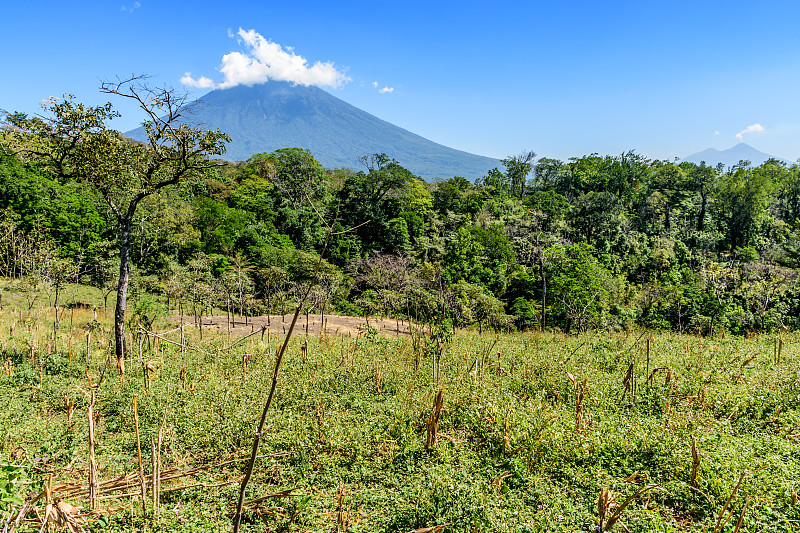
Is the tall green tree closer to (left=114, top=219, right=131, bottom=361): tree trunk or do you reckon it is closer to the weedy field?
(left=114, top=219, right=131, bottom=361): tree trunk

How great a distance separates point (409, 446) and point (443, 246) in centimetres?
2568

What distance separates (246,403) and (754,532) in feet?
17.7

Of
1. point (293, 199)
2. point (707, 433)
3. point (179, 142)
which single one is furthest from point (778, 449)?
point (293, 199)

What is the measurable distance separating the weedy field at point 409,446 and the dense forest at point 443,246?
15.8ft

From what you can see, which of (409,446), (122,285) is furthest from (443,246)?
(409,446)

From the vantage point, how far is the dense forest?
20.7 metres

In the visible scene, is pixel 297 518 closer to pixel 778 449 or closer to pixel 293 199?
pixel 778 449

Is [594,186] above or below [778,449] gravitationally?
above

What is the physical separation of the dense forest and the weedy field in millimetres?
4809

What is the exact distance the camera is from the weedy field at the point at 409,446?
3232 millimetres

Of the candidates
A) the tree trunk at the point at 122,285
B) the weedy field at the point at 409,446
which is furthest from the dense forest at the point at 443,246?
the weedy field at the point at 409,446

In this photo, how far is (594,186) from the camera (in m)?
43.7

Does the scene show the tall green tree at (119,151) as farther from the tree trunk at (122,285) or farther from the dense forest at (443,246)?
the dense forest at (443,246)

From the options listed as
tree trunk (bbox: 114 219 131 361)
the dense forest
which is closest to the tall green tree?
tree trunk (bbox: 114 219 131 361)
